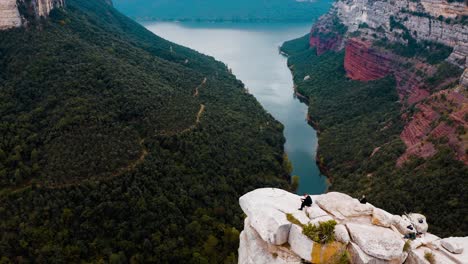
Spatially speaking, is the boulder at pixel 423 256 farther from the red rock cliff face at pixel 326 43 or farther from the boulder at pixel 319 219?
the red rock cliff face at pixel 326 43

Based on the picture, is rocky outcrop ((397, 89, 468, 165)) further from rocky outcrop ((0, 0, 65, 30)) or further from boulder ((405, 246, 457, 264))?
rocky outcrop ((0, 0, 65, 30))

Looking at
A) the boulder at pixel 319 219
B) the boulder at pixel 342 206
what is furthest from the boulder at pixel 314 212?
the boulder at pixel 342 206

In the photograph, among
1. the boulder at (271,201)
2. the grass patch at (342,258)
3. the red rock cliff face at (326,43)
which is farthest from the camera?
the red rock cliff face at (326,43)

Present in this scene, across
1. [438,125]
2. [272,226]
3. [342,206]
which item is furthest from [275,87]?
[272,226]

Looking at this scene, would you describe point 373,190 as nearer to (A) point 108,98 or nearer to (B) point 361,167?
(B) point 361,167

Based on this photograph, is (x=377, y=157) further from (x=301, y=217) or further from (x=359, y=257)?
(x=359, y=257)

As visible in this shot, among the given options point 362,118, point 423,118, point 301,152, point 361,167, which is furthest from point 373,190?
point 362,118

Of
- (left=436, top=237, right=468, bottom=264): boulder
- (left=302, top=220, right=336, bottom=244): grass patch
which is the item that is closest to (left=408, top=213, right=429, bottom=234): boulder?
(left=436, top=237, right=468, bottom=264): boulder
